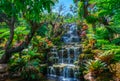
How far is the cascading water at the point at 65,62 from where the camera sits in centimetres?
1426

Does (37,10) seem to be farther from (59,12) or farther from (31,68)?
(59,12)

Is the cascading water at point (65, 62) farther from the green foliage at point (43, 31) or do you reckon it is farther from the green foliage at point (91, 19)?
the green foliage at point (91, 19)

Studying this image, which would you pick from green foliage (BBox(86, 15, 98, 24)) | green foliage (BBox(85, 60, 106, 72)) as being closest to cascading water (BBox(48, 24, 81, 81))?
green foliage (BBox(86, 15, 98, 24))

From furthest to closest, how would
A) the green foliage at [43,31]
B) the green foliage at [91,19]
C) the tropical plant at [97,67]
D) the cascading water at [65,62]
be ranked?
the green foliage at [43,31] < the green foliage at [91,19] < the cascading water at [65,62] < the tropical plant at [97,67]

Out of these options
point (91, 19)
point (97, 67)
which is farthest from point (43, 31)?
point (97, 67)

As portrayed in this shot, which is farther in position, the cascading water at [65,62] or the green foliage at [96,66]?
the cascading water at [65,62]

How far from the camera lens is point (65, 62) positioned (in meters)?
17.2

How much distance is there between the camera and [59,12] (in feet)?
79.4

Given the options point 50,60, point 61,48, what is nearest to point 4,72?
point 50,60

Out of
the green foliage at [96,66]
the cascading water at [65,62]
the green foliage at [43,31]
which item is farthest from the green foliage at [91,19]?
the green foliage at [43,31]

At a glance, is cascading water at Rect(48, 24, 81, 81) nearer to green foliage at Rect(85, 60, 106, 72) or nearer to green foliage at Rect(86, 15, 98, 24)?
green foliage at Rect(86, 15, 98, 24)

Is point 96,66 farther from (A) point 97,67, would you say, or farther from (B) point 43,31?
(B) point 43,31

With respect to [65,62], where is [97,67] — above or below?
below

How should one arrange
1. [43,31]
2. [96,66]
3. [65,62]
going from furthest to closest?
1. [43,31]
2. [65,62]
3. [96,66]
